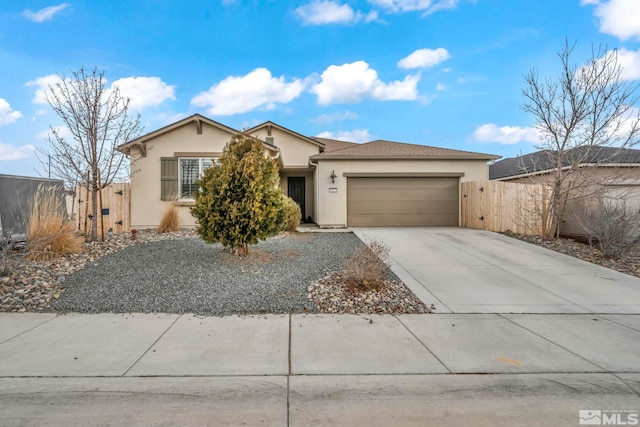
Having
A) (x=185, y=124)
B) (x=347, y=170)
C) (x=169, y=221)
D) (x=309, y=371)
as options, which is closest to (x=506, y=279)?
(x=309, y=371)

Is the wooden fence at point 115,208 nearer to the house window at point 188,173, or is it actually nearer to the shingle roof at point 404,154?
the house window at point 188,173

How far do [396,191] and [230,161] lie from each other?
8.57 meters

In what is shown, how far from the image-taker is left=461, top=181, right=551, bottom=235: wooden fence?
1048 cm

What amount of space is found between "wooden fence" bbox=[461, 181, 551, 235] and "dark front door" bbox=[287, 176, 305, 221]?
8075 millimetres

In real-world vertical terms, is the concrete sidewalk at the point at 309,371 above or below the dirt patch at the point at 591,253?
below

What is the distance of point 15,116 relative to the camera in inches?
395

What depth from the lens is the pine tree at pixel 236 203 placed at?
6348 millimetres

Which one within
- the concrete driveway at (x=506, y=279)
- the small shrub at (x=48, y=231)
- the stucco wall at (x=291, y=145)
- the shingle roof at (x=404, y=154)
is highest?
the stucco wall at (x=291, y=145)

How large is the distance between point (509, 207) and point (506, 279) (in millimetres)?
6120

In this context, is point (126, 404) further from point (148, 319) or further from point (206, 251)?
point (206, 251)

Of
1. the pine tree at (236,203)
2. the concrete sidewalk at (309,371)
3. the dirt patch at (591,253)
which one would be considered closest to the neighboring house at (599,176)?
the dirt patch at (591,253)

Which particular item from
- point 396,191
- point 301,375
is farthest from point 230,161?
point 396,191

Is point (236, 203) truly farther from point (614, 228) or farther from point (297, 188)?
point (297, 188)

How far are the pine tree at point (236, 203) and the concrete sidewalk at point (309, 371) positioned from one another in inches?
98.5
